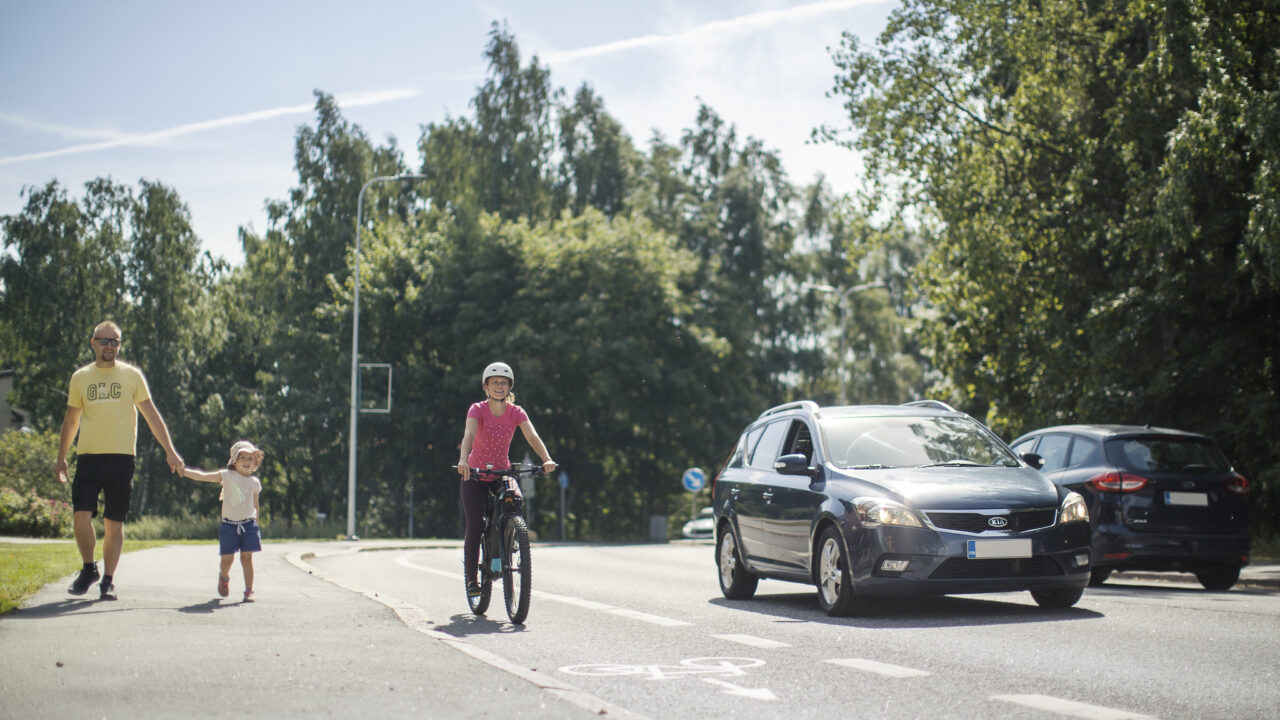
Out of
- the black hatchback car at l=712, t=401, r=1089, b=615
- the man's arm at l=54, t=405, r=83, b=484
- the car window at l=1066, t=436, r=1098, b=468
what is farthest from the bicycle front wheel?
the car window at l=1066, t=436, r=1098, b=468

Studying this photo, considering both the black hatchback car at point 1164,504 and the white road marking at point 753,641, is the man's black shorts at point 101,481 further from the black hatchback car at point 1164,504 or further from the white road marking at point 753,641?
the black hatchback car at point 1164,504

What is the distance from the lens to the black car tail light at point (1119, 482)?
1391 cm

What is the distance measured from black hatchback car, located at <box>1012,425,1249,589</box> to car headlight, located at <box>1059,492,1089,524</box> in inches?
133

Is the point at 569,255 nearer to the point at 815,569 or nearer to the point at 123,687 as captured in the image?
the point at 815,569

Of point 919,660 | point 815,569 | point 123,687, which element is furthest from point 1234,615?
point 123,687

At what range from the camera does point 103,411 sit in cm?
1017

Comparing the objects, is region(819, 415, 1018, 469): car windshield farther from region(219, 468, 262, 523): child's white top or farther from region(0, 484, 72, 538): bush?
region(0, 484, 72, 538): bush

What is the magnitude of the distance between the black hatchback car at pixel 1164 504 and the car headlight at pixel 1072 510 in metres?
3.38

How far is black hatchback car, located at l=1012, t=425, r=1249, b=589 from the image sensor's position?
13.8 m

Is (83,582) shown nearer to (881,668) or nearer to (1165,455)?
(881,668)

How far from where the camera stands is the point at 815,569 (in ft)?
36.7

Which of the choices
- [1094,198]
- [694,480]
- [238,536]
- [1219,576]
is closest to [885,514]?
[238,536]

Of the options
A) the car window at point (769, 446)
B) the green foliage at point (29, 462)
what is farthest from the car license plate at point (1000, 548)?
the green foliage at point (29, 462)

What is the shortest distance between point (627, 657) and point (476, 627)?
188 cm
